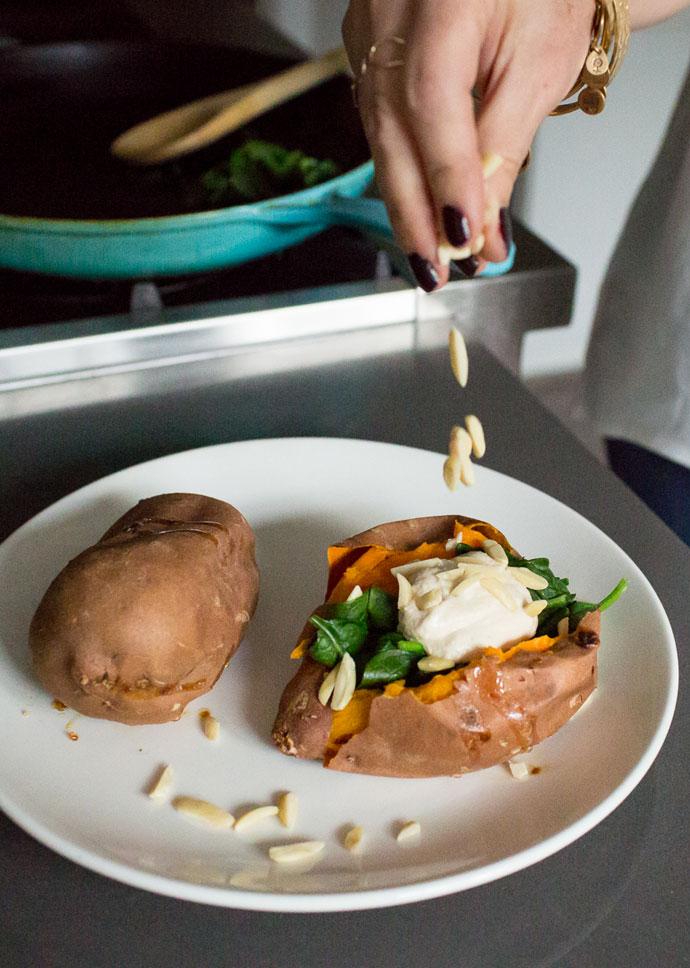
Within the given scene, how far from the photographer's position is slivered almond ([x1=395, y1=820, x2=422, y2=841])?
558 millimetres

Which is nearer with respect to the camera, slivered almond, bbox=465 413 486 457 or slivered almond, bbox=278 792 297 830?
slivered almond, bbox=278 792 297 830

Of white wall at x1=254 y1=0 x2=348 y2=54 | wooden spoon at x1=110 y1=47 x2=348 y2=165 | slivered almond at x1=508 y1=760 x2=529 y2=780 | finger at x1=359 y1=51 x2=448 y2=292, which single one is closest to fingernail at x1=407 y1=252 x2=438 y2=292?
finger at x1=359 y1=51 x2=448 y2=292

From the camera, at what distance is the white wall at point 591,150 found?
2.32 m

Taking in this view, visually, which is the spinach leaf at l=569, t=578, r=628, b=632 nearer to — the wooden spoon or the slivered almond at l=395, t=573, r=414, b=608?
the slivered almond at l=395, t=573, r=414, b=608

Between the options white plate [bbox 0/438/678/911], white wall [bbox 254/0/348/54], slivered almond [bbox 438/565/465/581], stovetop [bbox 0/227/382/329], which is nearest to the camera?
white plate [bbox 0/438/678/911]

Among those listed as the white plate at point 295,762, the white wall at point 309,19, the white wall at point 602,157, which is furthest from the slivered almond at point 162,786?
→ the white wall at point 309,19

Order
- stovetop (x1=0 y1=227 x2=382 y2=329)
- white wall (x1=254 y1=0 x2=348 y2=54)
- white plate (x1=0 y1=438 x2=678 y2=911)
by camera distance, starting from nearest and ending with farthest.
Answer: white plate (x1=0 y1=438 x2=678 y2=911) < stovetop (x1=0 y1=227 x2=382 y2=329) < white wall (x1=254 y1=0 x2=348 y2=54)

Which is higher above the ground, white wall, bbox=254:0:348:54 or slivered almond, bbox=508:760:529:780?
slivered almond, bbox=508:760:529:780

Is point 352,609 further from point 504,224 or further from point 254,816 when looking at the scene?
point 504,224

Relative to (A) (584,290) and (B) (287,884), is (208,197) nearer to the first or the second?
(B) (287,884)

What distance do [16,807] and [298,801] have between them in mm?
169

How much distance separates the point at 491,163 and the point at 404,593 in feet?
0.94

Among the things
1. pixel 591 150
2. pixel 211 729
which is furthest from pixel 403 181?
pixel 591 150

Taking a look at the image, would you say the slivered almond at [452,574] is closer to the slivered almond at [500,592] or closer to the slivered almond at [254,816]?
the slivered almond at [500,592]
